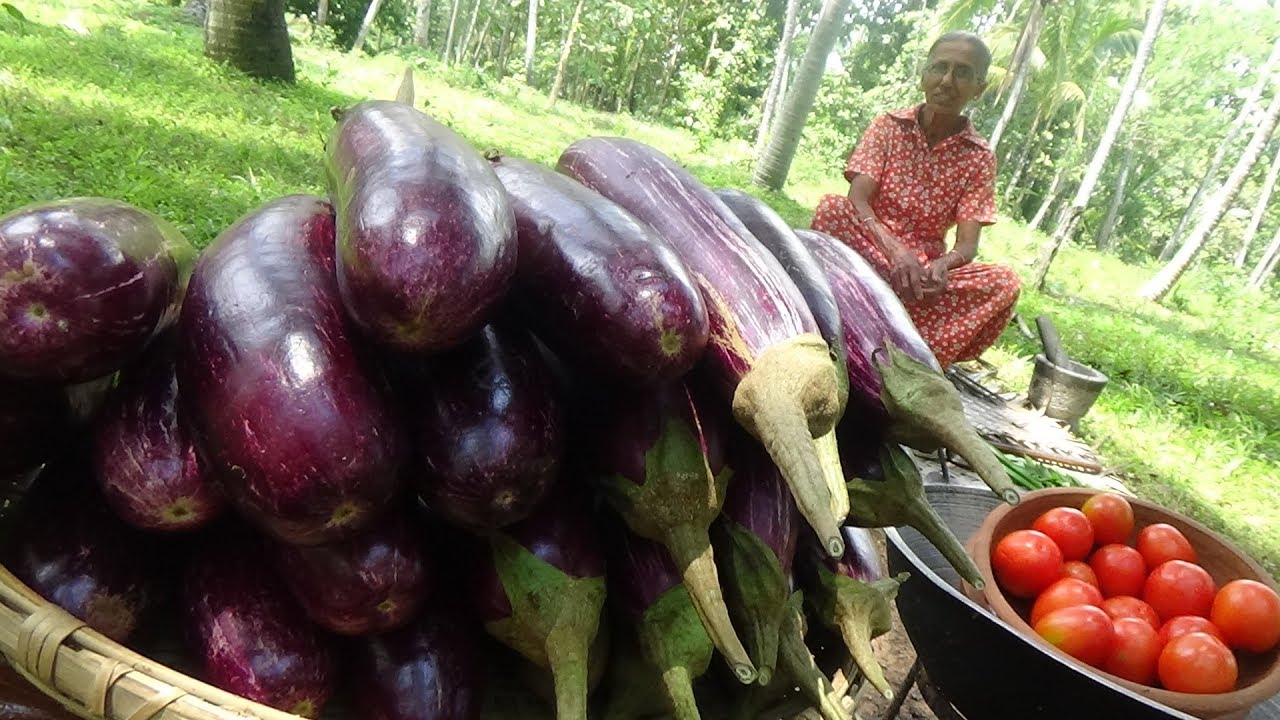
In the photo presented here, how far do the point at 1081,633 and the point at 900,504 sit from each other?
0.61 m

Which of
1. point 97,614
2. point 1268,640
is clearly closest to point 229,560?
point 97,614

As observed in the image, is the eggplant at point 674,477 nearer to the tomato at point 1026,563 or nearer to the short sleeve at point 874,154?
the tomato at point 1026,563

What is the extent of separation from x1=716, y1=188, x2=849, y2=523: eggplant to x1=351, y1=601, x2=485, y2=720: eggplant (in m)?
0.51

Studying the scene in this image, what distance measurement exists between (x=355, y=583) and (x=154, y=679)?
8.2 inches

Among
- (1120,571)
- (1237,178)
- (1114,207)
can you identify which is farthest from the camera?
(1114,207)

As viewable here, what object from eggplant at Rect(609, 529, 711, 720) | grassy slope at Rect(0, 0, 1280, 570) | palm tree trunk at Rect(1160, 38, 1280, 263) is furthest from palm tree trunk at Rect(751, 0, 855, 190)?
palm tree trunk at Rect(1160, 38, 1280, 263)

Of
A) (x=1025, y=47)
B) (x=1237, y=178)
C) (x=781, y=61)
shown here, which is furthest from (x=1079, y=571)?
(x=1025, y=47)

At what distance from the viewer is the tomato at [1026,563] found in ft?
5.51

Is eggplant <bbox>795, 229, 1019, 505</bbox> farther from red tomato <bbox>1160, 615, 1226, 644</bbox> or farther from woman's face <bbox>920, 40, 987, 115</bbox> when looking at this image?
woman's face <bbox>920, 40, 987, 115</bbox>

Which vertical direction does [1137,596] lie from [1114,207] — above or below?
below

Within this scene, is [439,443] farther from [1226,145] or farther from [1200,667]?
[1226,145]

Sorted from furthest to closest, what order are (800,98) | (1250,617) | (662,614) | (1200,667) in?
(800,98)
(1250,617)
(1200,667)
(662,614)

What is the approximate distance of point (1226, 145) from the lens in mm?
25594

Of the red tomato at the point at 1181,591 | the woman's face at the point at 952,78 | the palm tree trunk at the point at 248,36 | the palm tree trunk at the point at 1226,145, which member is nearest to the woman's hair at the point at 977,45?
the woman's face at the point at 952,78
